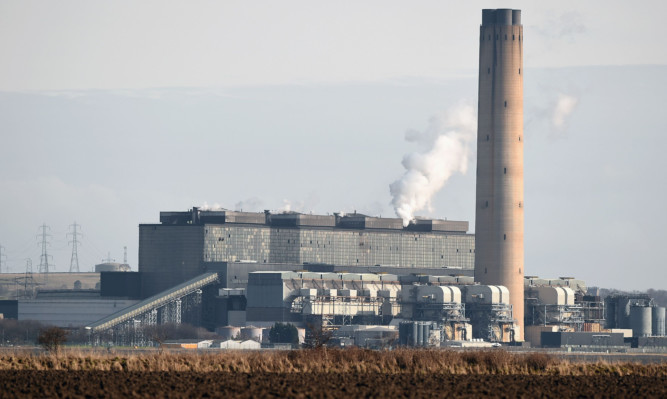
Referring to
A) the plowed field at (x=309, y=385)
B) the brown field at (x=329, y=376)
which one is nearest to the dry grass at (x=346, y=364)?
the brown field at (x=329, y=376)

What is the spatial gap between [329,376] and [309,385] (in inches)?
360

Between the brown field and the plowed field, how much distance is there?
0.05 m

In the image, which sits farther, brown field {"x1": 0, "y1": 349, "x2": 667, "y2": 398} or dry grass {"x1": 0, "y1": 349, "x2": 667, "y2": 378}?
dry grass {"x1": 0, "y1": 349, "x2": 667, "y2": 378}

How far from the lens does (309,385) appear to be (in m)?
81.8

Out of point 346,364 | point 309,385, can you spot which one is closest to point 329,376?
point 309,385

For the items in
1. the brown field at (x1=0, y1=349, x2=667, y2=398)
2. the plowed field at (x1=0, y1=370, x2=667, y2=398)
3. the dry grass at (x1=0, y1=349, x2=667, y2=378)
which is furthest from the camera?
the dry grass at (x1=0, y1=349, x2=667, y2=378)

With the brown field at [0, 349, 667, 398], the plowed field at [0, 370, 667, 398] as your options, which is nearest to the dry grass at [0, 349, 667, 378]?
the brown field at [0, 349, 667, 398]

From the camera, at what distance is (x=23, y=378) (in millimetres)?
84250

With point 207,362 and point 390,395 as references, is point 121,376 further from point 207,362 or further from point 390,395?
point 390,395

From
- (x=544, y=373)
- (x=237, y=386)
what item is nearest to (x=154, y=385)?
(x=237, y=386)

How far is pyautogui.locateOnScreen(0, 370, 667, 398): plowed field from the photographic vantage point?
7562 centimetres

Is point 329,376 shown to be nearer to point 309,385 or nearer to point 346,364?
point 309,385

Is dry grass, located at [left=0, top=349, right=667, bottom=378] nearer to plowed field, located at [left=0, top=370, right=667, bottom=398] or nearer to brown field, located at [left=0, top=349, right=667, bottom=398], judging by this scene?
brown field, located at [left=0, top=349, right=667, bottom=398]

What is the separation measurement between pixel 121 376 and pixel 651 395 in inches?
1230
